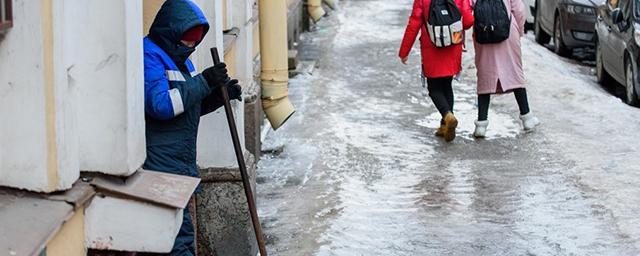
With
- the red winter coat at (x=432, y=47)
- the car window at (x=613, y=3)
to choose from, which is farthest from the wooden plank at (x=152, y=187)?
the car window at (x=613, y=3)

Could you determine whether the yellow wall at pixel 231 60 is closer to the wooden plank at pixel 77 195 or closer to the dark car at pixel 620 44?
the wooden plank at pixel 77 195

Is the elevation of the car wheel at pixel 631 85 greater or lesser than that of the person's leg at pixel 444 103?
lesser

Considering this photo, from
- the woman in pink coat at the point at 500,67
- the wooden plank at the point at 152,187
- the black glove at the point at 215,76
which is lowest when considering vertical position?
the woman in pink coat at the point at 500,67

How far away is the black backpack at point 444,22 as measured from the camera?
416 inches

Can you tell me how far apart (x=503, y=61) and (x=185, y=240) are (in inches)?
229

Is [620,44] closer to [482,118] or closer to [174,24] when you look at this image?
[482,118]

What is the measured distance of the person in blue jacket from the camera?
5.53 m

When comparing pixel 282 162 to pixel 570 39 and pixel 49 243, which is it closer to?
pixel 49 243

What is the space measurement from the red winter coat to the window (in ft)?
22.2

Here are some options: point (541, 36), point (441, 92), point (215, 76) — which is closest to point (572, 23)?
point (541, 36)

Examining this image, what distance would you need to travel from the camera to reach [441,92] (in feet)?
36.3

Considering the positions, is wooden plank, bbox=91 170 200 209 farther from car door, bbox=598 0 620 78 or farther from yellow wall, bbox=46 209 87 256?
car door, bbox=598 0 620 78

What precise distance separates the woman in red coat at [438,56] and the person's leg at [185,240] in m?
5.24

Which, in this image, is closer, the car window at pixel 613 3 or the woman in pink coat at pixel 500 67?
the woman in pink coat at pixel 500 67
